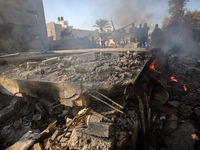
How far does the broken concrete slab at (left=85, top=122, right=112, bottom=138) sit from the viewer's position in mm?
1677

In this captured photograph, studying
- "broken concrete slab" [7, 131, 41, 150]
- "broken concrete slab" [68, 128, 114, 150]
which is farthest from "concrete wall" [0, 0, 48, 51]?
"broken concrete slab" [68, 128, 114, 150]

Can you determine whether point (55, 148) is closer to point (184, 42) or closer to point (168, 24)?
point (184, 42)

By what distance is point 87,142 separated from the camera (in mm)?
1689

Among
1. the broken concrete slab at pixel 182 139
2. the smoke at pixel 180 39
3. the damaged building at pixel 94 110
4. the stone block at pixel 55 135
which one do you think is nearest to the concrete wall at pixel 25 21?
the damaged building at pixel 94 110

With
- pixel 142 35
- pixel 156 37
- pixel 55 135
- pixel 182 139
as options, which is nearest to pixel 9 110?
pixel 55 135

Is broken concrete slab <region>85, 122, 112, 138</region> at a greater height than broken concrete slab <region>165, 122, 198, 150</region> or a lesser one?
greater

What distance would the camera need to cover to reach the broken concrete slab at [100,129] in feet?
5.50

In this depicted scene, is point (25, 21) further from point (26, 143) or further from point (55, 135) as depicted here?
point (55, 135)

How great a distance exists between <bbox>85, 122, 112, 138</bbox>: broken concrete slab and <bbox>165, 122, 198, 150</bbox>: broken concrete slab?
2.00 m

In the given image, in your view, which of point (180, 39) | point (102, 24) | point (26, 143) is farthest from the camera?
point (102, 24)

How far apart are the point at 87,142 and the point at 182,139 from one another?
2424 millimetres

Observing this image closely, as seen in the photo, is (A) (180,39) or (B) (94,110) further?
(A) (180,39)

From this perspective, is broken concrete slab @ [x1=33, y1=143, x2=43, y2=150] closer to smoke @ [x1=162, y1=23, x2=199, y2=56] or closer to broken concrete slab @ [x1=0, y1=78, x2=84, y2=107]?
broken concrete slab @ [x1=0, y1=78, x2=84, y2=107]

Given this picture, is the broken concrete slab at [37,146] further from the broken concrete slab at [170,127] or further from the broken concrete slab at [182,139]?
the broken concrete slab at [170,127]
